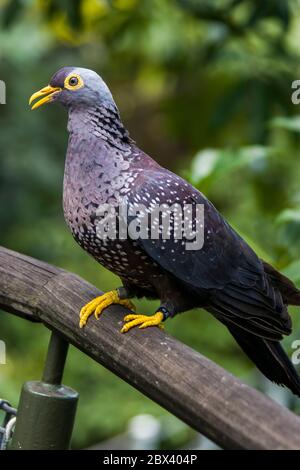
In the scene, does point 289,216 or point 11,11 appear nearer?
point 289,216

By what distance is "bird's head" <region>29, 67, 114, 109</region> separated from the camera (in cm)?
199

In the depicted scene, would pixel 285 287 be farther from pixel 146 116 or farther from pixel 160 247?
pixel 146 116

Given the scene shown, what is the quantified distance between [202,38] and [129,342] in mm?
2831

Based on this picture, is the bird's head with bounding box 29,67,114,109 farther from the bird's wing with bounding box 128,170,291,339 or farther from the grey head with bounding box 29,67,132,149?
the bird's wing with bounding box 128,170,291,339

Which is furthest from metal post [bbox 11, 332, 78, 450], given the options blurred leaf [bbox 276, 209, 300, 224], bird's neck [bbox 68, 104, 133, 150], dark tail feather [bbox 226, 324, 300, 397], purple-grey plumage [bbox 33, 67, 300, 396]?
blurred leaf [bbox 276, 209, 300, 224]

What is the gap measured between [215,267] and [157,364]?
480 mm

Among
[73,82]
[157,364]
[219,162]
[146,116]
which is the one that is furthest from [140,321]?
[146,116]

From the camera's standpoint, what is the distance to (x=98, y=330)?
70.0 inches

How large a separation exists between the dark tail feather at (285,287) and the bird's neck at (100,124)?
474mm

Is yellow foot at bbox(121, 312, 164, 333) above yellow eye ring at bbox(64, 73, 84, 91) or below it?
below

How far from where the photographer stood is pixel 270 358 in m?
2.01

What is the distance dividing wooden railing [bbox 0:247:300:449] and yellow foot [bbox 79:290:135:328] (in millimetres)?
16
